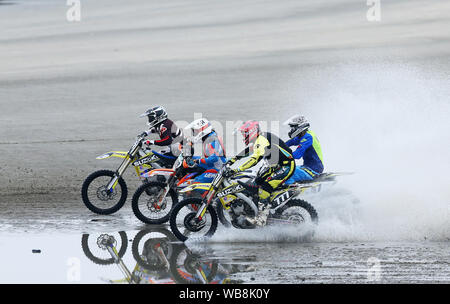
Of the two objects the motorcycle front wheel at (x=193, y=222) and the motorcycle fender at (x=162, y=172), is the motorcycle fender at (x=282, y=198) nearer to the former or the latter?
the motorcycle front wheel at (x=193, y=222)

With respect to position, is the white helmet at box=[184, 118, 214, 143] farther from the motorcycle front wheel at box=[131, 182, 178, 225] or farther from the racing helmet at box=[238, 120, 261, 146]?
the motorcycle front wheel at box=[131, 182, 178, 225]

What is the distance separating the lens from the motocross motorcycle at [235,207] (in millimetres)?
11422

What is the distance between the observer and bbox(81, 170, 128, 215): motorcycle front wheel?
13281 mm

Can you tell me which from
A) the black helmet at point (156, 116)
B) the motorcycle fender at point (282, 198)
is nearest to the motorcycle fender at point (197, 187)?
the motorcycle fender at point (282, 198)

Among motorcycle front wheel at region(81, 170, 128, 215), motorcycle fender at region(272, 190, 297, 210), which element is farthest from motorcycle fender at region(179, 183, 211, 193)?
motorcycle front wheel at region(81, 170, 128, 215)

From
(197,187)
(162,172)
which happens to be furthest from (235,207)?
(162,172)

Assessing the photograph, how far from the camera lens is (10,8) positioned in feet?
140

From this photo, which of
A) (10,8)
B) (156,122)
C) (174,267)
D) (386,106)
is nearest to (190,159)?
(156,122)

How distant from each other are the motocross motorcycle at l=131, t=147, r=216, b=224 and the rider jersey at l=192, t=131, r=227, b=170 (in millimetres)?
153

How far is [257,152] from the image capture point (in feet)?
37.8

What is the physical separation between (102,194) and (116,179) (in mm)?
346

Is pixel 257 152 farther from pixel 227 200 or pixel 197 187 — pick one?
pixel 197 187

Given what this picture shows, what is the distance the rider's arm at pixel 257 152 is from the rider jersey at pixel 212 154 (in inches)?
37.2

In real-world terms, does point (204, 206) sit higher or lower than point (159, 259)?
higher
